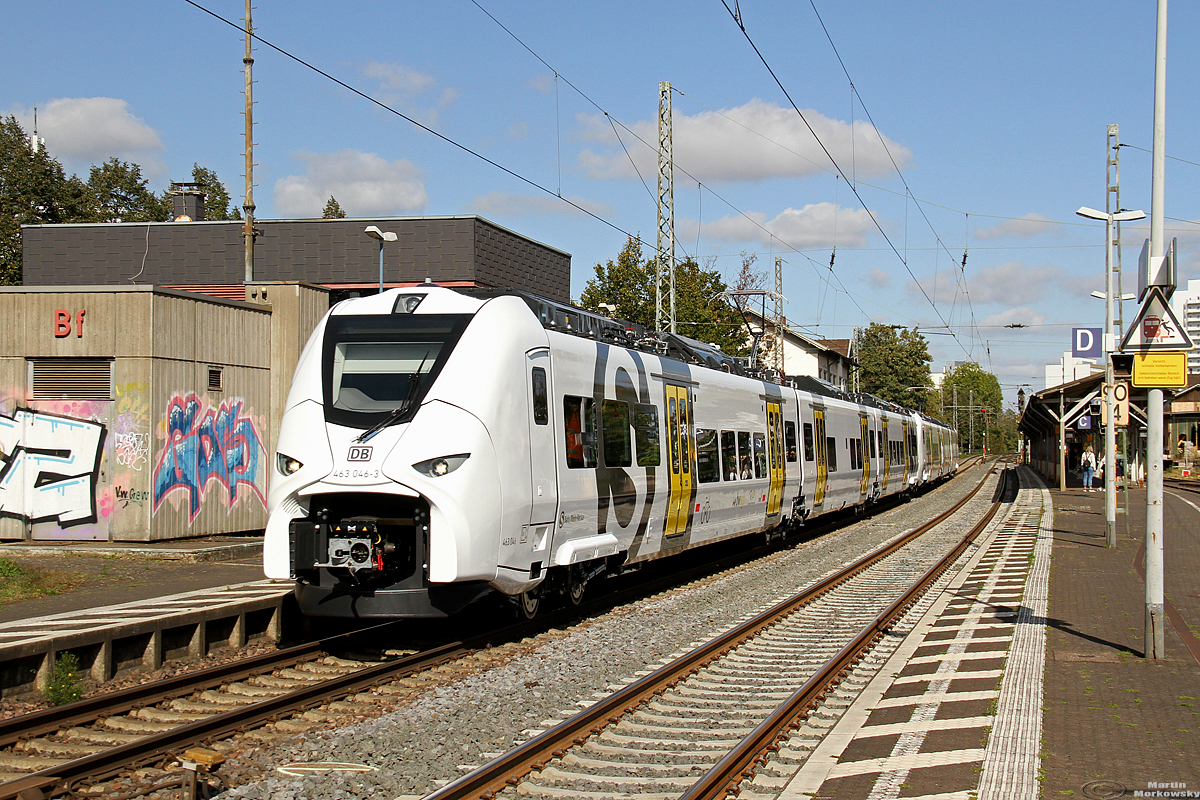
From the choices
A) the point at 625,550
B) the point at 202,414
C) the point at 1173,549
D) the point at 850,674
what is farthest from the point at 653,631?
the point at 1173,549

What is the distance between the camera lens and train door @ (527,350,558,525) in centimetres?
964

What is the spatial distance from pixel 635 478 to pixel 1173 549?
12507mm

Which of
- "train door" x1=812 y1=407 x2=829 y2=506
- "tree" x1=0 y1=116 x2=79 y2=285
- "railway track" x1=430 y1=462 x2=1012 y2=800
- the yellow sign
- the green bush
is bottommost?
"railway track" x1=430 y1=462 x2=1012 y2=800

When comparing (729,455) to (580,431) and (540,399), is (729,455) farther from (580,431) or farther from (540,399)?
(540,399)

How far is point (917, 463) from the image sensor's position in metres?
40.8

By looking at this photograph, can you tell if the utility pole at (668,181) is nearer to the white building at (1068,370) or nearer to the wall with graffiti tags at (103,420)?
the wall with graffiti tags at (103,420)

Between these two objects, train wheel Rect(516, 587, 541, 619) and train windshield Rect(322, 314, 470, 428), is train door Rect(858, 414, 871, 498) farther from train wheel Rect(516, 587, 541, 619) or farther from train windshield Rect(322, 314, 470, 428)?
train windshield Rect(322, 314, 470, 428)

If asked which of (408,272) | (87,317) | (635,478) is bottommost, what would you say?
(635,478)

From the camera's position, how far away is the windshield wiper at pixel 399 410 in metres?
8.66

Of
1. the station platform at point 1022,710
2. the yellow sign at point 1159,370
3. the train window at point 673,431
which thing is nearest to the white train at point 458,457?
the train window at point 673,431

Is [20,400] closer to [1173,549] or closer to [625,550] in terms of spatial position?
[625,550]

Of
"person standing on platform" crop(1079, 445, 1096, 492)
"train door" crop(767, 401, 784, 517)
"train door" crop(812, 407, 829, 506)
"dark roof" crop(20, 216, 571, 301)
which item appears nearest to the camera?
→ "train door" crop(767, 401, 784, 517)

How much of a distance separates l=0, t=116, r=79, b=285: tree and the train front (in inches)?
2305

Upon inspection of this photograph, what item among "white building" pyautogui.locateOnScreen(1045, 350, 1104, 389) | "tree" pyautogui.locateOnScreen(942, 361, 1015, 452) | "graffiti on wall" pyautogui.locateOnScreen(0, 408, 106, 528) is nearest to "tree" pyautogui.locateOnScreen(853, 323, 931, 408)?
"white building" pyautogui.locateOnScreen(1045, 350, 1104, 389)
